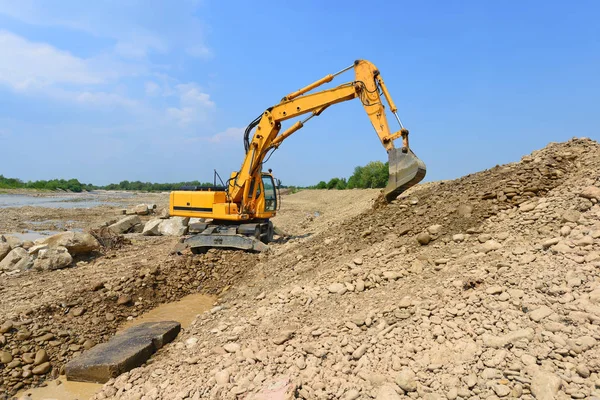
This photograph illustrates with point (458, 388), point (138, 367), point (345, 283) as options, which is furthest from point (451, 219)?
point (138, 367)

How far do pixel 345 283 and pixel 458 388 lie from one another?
2464 millimetres

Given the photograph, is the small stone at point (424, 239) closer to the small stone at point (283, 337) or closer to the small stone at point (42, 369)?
the small stone at point (283, 337)

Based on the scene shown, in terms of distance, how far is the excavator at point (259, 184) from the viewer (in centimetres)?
841

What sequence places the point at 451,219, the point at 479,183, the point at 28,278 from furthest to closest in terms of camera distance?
1. the point at 28,278
2. the point at 479,183
3. the point at 451,219

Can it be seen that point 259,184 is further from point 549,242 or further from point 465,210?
point 549,242

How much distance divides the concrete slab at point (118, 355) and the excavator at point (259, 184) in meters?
4.43

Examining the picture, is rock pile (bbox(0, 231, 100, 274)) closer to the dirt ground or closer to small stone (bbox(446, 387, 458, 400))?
the dirt ground

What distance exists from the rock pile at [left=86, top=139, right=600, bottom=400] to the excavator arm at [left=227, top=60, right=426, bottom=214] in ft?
4.79

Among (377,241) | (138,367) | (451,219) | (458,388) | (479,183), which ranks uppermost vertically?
(479,183)

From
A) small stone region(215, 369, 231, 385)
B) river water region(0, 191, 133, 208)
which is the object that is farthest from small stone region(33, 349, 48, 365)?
river water region(0, 191, 133, 208)

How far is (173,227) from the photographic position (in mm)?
14109

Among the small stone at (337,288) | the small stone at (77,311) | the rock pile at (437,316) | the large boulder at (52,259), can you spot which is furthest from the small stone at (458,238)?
the large boulder at (52,259)

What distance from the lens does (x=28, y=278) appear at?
798cm

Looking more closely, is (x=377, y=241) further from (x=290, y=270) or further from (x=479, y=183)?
(x=479, y=183)
